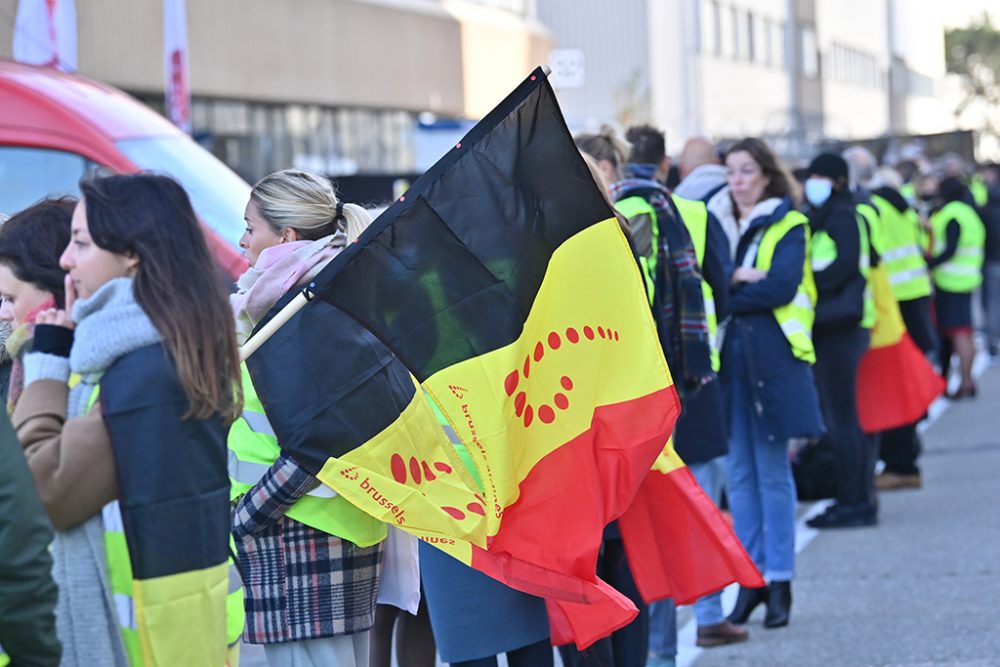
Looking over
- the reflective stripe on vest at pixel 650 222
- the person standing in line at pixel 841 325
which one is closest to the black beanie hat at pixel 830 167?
the person standing in line at pixel 841 325

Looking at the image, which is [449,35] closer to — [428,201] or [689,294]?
[689,294]

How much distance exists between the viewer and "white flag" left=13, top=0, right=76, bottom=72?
1220 centimetres

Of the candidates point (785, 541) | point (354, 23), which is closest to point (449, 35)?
point (354, 23)

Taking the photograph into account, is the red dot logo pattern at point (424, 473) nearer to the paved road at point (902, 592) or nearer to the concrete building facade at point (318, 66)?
the paved road at point (902, 592)

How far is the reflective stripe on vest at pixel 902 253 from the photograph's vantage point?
472 inches

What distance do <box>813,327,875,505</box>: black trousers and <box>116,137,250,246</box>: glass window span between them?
3345 mm

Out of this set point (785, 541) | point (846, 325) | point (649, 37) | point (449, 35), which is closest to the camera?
point (785, 541)

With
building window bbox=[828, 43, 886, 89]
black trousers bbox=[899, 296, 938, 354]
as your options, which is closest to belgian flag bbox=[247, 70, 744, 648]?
black trousers bbox=[899, 296, 938, 354]

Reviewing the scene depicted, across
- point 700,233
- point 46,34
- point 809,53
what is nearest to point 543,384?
point 700,233

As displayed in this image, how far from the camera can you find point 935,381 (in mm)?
10906

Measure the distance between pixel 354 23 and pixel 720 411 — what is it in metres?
20.5

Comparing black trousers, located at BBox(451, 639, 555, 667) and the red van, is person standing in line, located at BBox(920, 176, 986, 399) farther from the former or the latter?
black trousers, located at BBox(451, 639, 555, 667)

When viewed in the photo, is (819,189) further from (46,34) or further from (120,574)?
(120,574)

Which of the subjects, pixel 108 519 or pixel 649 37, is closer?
pixel 108 519
